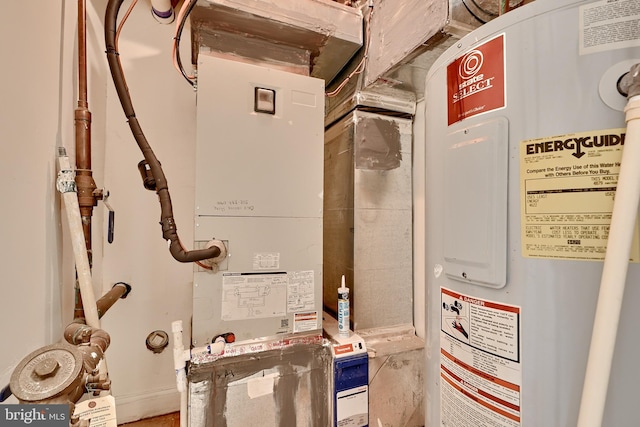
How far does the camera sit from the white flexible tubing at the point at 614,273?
1.48ft

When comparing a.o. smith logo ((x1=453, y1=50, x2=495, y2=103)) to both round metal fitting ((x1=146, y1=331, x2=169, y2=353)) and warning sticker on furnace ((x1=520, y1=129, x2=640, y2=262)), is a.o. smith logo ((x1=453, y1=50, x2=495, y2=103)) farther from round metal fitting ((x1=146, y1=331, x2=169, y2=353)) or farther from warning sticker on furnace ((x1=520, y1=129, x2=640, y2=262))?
round metal fitting ((x1=146, y1=331, x2=169, y2=353))

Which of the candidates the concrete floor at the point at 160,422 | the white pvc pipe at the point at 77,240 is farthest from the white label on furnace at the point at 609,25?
the concrete floor at the point at 160,422

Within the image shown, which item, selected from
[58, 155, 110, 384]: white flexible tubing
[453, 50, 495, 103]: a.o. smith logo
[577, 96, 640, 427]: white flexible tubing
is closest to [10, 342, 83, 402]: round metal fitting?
[58, 155, 110, 384]: white flexible tubing

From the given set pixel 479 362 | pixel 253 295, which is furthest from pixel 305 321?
pixel 479 362

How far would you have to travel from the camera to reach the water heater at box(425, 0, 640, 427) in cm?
51

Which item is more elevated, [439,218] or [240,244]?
[439,218]

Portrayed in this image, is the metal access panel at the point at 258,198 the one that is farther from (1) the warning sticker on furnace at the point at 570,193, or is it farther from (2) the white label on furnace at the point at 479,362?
(1) the warning sticker on furnace at the point at 570,193

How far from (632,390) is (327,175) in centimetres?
174

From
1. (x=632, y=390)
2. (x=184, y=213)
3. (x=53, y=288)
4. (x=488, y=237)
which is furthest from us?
(x=184, y=213)

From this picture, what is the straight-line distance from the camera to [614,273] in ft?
1.50

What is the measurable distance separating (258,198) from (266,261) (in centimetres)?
31

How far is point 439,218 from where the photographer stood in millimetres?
792

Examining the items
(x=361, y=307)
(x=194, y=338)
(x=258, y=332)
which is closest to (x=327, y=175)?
(x=361, y=307)

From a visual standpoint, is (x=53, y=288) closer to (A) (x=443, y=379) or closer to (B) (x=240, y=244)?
(B) (x=240, y=244)
